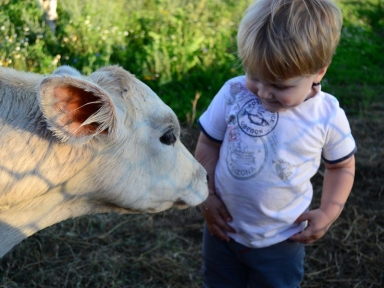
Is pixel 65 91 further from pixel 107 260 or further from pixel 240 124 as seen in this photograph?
pixel 107 260

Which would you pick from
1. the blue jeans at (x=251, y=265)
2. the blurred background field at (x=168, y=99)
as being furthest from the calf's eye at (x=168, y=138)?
the blurred background field at (x=168, y=99)

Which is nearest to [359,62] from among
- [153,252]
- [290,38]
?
[153,252]

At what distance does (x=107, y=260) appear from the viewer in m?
3.43

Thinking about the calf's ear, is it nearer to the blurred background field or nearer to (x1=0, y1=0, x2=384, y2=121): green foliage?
the blurred background field

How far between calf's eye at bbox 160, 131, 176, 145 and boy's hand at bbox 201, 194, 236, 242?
0.39 m

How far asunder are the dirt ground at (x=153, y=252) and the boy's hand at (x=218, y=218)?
0.91 meters

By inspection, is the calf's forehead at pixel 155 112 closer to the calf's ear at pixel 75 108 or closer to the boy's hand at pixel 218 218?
the calf's ear at pixel 75 108

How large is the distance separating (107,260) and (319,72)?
2.06 m

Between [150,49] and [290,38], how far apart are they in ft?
13.1

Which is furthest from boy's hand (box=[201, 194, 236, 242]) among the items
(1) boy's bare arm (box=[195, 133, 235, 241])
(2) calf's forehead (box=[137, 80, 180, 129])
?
(2) calf's forehead (box=[137, 80, 180, 129])

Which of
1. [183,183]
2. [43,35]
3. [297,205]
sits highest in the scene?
[183,183]

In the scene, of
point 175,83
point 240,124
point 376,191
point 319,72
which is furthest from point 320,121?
point 175,83

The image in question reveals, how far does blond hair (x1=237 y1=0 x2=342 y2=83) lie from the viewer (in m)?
1.94

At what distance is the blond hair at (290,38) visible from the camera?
1937 millimetres
